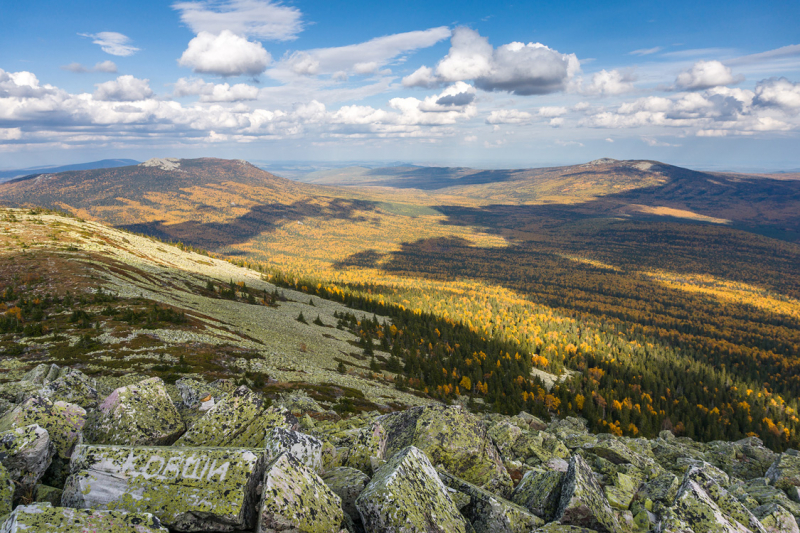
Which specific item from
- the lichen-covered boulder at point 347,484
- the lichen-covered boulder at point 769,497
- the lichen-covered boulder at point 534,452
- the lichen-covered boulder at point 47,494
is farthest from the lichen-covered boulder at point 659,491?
the lichen-covered boulder at point 47,494

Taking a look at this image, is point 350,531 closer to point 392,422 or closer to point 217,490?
point 217,490

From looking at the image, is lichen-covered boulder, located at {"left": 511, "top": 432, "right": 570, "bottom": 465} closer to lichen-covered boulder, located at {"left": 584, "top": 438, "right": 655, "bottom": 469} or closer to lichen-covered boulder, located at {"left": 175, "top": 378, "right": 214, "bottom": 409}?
lichen-covered boulder, located at {"left": 584, "top": 438, "right": 655, "bottom": 469}

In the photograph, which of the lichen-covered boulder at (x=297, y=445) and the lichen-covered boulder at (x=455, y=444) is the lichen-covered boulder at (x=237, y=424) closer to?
the lichen-covered boulder at (x=297, y=445)

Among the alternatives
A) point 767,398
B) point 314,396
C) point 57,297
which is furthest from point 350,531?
point 767,398

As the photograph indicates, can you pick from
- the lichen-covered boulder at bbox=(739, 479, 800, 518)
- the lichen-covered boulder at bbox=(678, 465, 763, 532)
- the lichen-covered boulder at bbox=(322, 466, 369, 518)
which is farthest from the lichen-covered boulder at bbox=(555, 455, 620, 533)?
the lichen-covered boulder at bbox=(739, 479, 800, 518)

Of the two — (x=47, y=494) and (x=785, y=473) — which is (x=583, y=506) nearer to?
(x=47, y=494)
